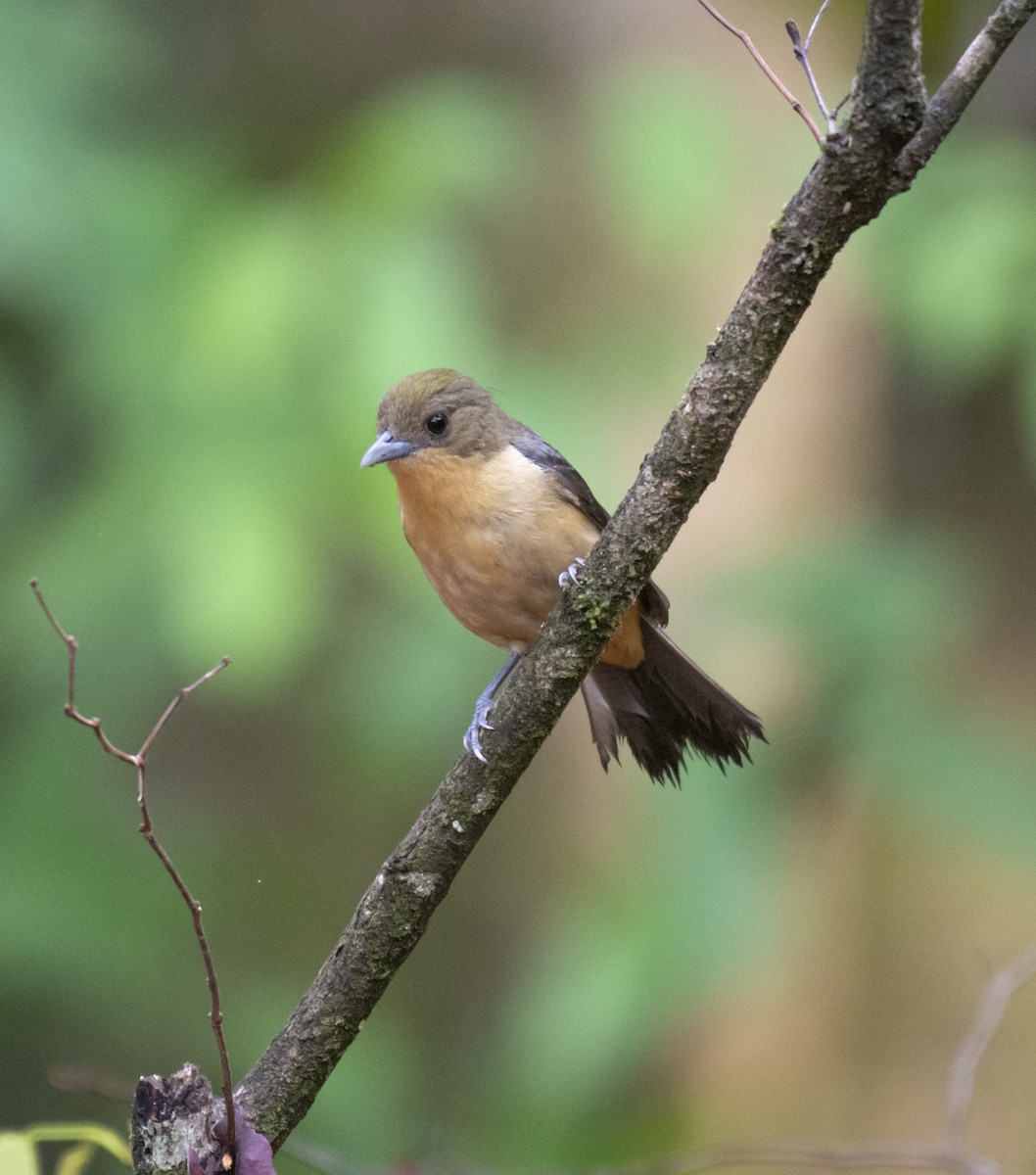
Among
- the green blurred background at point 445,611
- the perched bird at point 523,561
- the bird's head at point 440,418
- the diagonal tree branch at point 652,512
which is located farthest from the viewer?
the bird's head at point 440,418

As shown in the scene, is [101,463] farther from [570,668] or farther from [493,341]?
[570,668]

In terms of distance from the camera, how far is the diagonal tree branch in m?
2.06

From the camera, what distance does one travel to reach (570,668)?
2594 millimetres

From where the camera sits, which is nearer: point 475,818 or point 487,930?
point 475,818

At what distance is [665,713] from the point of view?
377 centimetres

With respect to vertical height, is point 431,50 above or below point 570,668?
above

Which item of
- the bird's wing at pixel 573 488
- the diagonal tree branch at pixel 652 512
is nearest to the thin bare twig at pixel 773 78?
the diagonal tree branch at pixel 652 512

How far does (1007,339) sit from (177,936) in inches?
124

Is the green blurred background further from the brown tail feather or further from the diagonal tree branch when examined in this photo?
the diagonal tree branch

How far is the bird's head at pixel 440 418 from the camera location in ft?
12.8

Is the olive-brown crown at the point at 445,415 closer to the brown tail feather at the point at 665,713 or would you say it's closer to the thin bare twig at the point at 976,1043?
the brown tail feather at the point at 665,713

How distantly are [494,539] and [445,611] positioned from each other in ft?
1.93

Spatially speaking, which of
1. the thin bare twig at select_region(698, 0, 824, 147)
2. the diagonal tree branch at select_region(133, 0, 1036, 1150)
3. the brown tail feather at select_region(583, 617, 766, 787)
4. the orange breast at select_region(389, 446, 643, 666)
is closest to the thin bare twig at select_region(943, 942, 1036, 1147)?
the brown tail feather at select_region(583, 617, 766, 787)

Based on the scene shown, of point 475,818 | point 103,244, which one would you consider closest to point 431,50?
point 103,244
